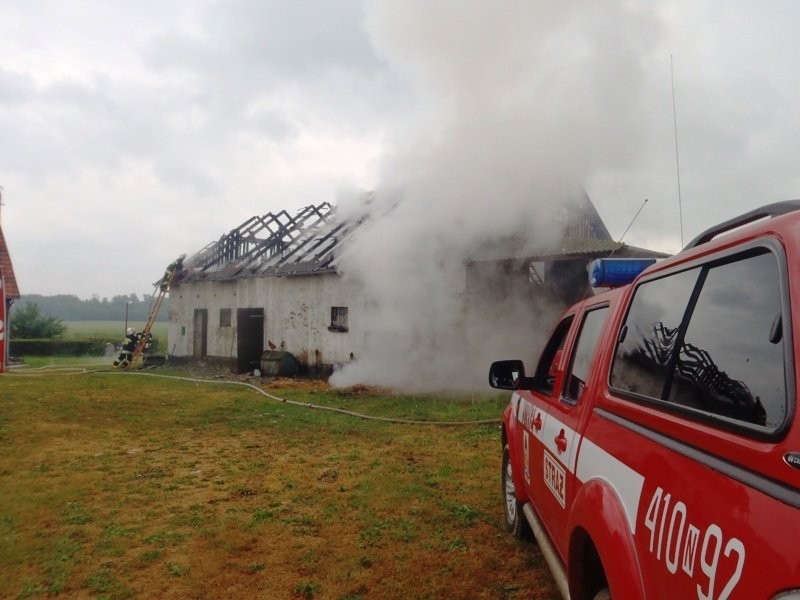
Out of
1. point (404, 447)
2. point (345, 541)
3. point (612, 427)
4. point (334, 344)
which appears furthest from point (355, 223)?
point (612, 427)

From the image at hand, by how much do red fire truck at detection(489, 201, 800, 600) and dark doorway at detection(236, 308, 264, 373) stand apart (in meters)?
18.4

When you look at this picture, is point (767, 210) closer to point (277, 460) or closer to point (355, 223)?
point (277, 460)

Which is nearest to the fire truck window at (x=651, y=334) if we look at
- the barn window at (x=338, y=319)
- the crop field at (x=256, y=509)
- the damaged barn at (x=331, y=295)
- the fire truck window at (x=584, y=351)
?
the fire truck window at (x=584, y=351)

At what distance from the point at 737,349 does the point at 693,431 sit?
241 millimetres

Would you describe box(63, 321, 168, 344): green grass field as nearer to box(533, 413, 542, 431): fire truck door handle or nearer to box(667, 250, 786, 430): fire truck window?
box(533, 413, 542, 431): fire truck door handle

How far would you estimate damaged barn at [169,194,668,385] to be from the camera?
→ 568 inches

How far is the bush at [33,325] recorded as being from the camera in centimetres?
2974

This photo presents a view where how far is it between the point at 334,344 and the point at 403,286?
330cm

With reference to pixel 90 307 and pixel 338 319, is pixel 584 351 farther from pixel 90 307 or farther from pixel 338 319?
pixel 90 307

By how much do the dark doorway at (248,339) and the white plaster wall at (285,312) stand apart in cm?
36

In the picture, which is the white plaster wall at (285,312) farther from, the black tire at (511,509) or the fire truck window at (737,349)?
the fire truck window at (737,349)

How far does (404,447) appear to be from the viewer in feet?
25.8

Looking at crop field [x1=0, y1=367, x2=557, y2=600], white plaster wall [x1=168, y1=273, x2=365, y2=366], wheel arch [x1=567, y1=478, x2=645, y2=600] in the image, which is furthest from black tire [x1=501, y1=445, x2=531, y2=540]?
white plaster wall [x1=168, y1=273, x2=365, y2=366]

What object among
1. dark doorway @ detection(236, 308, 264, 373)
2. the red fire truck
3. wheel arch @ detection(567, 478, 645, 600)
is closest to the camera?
the red fire truck
